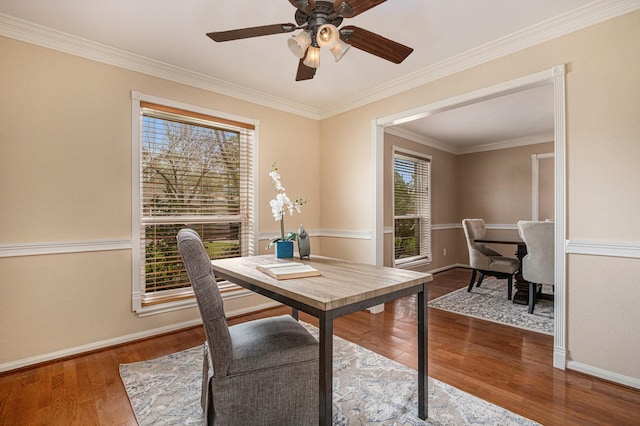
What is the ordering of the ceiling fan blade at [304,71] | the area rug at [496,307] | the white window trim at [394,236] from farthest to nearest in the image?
the white window trim at [394,236]
the area rug at [496,307]
the ceiling fan blade at [304,71]

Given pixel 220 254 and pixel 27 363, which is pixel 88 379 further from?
pixel 220 254

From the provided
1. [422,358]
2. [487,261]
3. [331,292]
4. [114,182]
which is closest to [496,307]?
[487,261]

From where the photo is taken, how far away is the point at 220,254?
133 inches

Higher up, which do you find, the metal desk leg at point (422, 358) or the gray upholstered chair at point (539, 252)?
the gray upholstered chair at point (539, 252)

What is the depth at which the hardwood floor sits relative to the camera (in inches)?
69.2

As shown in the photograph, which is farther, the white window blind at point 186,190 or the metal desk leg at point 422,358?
the white window blind at point 186,190

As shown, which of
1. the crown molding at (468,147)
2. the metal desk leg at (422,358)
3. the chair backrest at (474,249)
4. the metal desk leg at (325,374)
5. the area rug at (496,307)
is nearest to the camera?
the metal desk leg at (325,374)

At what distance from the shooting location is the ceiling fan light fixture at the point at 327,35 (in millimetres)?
1566

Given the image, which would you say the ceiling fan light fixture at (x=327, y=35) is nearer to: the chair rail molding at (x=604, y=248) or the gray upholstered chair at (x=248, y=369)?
the gray upholstered chair at (x=248, y=369)

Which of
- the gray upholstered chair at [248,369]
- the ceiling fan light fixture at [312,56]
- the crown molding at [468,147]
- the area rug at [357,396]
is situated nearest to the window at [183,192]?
the area rug at [357,396]

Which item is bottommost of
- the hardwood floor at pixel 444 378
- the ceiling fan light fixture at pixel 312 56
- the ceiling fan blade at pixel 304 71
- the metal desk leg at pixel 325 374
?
the hardwood floor at pixel 444 378

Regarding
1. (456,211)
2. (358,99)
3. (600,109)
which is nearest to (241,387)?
(600,109)

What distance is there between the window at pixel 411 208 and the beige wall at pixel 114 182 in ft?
7.17

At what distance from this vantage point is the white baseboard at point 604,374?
1984 mm
